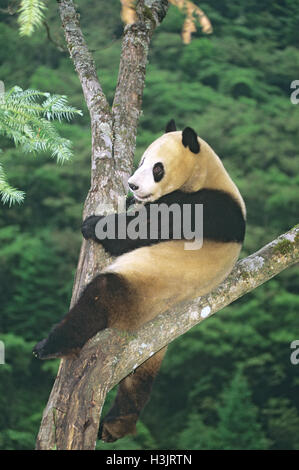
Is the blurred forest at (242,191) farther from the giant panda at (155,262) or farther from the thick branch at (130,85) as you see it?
the giant panda at (155,262)

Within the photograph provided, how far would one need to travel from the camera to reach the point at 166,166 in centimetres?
293

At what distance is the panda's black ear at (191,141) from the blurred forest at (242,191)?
4.26 metres

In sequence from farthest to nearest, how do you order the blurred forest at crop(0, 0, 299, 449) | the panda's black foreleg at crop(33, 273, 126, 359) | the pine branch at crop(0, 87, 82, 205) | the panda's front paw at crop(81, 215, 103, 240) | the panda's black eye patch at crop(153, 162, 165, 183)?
the blurred forest at crop(0, 0, 299, 449) → the panda's black eye patch at crop(153, 162, 165, 183) → the panda's front paw at crop(81, 215, 103, 240) → the pine branch at crop(0, 87, 82, 205) → the panda's black foreleg at crop(33, 273, 126, 359)

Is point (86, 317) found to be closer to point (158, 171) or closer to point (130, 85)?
point (158, 171)

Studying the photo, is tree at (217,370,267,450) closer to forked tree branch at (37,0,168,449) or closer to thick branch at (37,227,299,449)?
thick branch at (37,227,299,449)

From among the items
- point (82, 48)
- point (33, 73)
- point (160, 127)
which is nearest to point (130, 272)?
point (82, 48)

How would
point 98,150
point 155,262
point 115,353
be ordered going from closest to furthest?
1. point 115,353
2. point 155,262
3. point 98,150

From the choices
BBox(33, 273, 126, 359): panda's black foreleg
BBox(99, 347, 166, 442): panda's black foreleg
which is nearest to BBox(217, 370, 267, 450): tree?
BBox(99, 347, 166, 442): panda's black foreleg

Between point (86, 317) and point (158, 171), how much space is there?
38.9 inches

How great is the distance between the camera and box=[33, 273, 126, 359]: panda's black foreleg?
98.4 inches

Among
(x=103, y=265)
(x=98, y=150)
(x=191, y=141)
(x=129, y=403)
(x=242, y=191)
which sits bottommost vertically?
(x=129, y=403)

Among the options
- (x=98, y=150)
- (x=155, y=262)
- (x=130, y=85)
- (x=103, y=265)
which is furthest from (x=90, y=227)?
(x=130, y=85)

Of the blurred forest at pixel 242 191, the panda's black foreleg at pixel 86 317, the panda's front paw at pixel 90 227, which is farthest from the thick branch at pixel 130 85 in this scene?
the blurred forest at pixel 242 191

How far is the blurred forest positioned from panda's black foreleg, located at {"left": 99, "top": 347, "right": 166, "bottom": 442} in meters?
4.24
